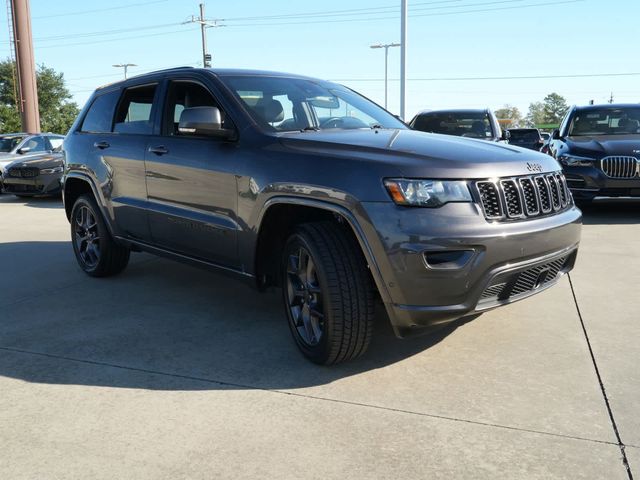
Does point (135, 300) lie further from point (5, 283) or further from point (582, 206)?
point (582, 206)

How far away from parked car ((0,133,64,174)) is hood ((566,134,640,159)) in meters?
11.2

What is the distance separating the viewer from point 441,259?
3.02 metres

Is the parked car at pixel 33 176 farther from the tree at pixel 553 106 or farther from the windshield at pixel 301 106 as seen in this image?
the tree at pixel 553 106

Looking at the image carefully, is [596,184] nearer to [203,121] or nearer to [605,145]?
[605,145]

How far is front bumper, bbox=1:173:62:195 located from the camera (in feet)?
41.5

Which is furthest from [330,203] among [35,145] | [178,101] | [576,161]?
[35,145]

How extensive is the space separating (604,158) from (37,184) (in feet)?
34.4

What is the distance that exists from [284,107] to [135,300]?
1.99 m

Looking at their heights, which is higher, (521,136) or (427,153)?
(427,153)

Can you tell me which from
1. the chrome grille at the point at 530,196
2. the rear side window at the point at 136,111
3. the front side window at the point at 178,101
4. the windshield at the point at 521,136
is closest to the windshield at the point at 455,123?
the rear side window at the point at 136,111

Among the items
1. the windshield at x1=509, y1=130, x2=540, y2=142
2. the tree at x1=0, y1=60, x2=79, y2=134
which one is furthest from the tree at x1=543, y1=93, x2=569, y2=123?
the windshield at x1=509, y1=130, x2=540, y2=142

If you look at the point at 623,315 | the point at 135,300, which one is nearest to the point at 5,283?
the point at 135,300

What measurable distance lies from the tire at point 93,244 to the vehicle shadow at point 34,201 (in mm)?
6753

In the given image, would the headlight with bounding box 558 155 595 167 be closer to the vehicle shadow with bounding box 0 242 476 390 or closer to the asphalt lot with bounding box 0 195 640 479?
the asphalt lot with bounding box 0 195 640 479
